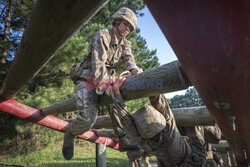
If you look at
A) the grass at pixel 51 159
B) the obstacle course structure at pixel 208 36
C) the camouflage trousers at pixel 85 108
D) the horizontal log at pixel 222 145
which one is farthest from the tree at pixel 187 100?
the obstacle course structure at pixel 208 36

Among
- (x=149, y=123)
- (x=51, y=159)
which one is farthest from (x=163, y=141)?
(x=51, y=159)

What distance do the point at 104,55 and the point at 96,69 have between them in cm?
20

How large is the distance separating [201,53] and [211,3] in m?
0.11

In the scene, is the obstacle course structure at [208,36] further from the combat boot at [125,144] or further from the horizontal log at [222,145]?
the horizontal log at [222,145]

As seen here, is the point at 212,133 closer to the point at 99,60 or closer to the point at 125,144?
the point at 125,144

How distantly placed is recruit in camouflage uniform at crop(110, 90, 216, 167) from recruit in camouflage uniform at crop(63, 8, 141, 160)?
0.34 m

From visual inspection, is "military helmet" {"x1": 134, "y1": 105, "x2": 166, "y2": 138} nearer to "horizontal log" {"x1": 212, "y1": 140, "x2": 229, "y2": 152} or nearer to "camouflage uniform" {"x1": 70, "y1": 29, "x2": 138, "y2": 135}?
"camouflage uniform" {"x1": 70, "y1": 29, "x2": 138, "y2": 135}

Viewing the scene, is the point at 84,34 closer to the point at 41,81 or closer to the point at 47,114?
the point at 41,81

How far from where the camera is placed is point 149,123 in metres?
1.39

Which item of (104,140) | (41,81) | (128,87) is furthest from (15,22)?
(128,87)

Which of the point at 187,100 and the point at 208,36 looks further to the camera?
the point at 187,100

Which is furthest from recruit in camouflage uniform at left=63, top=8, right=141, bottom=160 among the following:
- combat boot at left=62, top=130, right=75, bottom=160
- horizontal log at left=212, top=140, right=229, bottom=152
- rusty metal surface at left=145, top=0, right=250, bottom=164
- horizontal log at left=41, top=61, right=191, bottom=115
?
horizontal log at left=212, top=140, right=229, bottom=152

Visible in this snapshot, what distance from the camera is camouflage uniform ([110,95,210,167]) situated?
1.51 metres

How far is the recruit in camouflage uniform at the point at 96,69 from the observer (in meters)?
1.70
